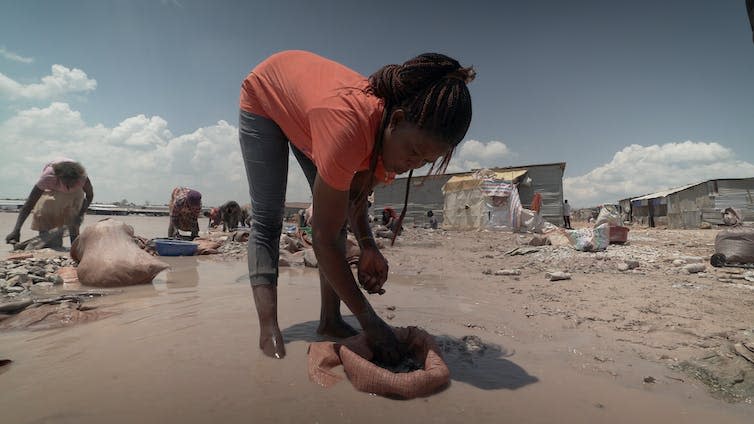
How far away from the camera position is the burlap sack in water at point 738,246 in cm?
439

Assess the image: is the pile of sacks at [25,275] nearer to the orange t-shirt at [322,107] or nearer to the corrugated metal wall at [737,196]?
the orange t-shirt at [322,107]

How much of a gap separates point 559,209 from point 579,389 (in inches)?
629

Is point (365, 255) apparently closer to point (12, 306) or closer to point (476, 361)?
point (476, 361)

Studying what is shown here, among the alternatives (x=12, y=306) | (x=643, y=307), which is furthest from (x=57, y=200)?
(x=643, y=307)

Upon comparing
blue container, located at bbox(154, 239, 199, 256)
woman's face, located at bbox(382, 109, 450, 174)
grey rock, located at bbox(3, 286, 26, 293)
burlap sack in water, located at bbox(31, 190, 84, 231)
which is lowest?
grey rock, located at bbox(3, 286, 26, 293)

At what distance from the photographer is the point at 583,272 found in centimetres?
426

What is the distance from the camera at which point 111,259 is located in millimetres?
3152

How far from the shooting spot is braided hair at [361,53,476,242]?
1180 mm

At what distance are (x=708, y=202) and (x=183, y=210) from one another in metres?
22.4

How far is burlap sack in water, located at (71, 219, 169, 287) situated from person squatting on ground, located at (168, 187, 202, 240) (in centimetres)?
444

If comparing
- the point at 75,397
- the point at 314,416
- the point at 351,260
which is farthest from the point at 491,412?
the point at 351,260

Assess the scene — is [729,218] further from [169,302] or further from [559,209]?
[169,302]

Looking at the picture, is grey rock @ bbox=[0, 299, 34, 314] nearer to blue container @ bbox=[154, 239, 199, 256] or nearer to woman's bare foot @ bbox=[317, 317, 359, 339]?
woman's bare foot @ bbox=[317, 317, 359, 339]

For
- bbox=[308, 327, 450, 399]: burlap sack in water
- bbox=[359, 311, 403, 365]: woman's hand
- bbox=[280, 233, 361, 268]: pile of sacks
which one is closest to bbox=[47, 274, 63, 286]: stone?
bbox=[280, 233, 361, 268]: pile of sacks
